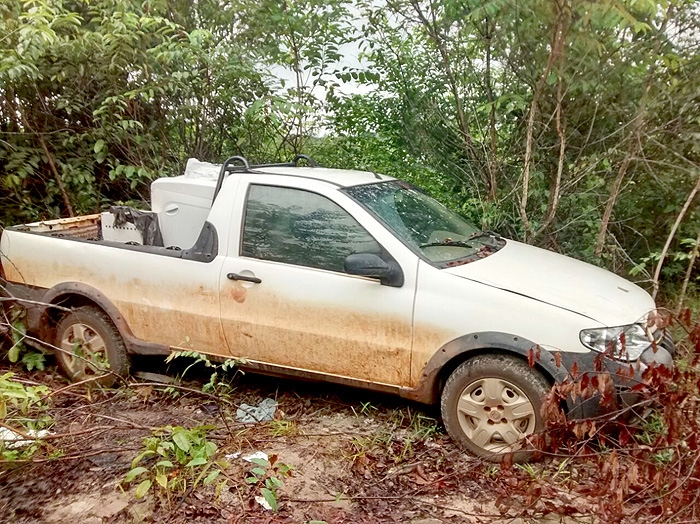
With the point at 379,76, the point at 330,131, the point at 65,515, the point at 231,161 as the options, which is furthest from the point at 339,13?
the point at 65,515

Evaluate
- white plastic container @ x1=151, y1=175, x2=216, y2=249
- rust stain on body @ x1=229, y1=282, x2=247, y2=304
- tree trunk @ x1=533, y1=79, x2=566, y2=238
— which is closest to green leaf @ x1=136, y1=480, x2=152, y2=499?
rust stain on body @ x1=229, y1=282, x2=247, y2=304

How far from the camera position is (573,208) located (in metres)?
6.00

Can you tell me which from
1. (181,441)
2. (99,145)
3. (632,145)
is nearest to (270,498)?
(181,441)

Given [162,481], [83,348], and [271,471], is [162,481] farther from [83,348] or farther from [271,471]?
[83,348]

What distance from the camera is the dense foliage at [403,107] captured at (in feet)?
16.9

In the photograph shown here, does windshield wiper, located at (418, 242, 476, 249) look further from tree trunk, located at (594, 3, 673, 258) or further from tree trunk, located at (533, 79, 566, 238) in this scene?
tree trunk, located at (594, 3, 673, 258)

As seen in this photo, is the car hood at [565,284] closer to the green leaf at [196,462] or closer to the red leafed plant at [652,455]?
the red leafed plant at [652,455]

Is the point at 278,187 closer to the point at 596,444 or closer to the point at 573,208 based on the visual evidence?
the point at 596,444

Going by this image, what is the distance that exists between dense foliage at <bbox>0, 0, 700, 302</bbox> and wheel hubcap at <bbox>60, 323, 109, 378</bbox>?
97.3 inches

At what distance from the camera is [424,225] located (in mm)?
3861

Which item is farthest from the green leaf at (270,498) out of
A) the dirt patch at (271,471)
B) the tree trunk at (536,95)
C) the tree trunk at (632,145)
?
the tree trunk at (632,145)

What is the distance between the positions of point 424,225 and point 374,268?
2.39ft

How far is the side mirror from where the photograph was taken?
10.8ft

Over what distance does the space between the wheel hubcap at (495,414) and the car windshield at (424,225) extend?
0.80m
